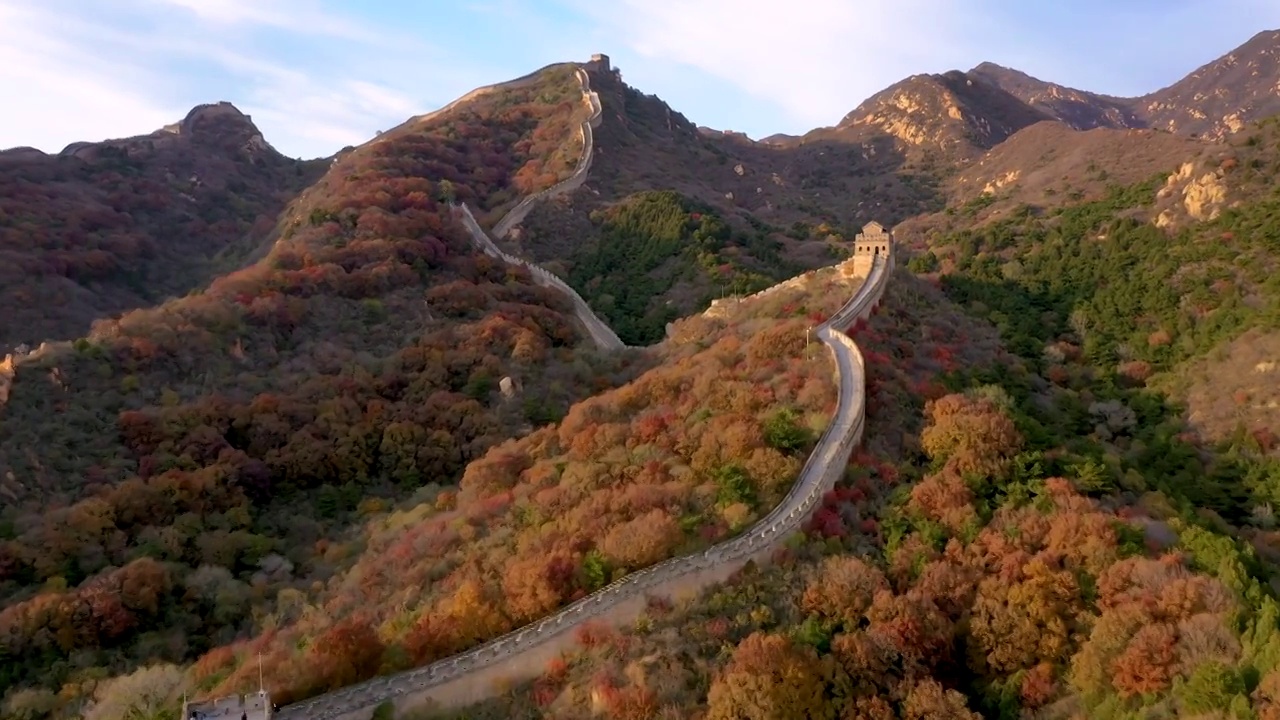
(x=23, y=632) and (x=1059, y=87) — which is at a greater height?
(x=1059, y=87)

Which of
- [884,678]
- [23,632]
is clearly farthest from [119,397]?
[884,678]

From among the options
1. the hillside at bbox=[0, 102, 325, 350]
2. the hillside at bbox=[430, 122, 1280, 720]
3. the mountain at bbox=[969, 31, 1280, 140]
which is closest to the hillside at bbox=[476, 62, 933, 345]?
the hillside at bbox=[430, 122, 1280, 720]

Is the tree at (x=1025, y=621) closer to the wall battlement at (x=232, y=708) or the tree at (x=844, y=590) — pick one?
the tree at (x=844, y=590)

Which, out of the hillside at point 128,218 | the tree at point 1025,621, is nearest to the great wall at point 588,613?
the tree at point 1025,621

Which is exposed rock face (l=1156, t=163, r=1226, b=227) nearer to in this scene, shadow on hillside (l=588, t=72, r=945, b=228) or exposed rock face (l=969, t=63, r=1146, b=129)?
shadow on hillside (l=588, t=72, r=945, b=228)

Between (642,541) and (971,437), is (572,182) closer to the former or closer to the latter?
(971,437)

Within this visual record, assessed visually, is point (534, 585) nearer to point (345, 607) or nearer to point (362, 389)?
point (345, 607)
